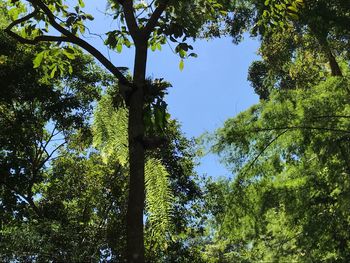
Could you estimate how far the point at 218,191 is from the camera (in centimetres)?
735

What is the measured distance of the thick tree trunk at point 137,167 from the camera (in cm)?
255

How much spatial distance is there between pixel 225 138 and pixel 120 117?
344cm

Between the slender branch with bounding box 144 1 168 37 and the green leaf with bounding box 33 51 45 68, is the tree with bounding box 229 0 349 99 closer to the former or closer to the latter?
the slender branch with bounding box 144 1 168 37

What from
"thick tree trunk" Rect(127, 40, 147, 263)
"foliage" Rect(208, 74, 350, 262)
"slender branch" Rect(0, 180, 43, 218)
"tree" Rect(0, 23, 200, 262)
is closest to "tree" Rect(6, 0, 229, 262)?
"thick tree trunk" Rect(127, 40, 147, 263)

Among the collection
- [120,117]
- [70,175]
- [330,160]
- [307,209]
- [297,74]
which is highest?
[297,74]

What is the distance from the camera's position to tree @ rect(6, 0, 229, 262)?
2.70 metres

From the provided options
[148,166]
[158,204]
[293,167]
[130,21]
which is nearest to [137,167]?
[158,204]

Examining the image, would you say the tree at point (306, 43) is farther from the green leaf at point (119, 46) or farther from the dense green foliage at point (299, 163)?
Result: the green leaf at point (119, 46)

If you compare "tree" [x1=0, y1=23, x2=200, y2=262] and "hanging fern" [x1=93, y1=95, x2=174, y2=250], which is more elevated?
"tree" [x1=0, y1=23, x2=200, y2=262]

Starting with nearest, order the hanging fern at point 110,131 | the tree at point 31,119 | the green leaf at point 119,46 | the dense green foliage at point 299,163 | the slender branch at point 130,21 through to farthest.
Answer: the slender branch at point 130,21 → the hanging fern at point 110,131 → the green leaf at point 119,46 → the dense green foliage at point 299,163 → the tree at point 31,119

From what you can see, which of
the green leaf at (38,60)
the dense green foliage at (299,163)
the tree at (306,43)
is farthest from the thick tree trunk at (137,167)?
→ the tree at (306,43)

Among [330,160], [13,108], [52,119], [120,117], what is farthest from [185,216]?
[120,117]

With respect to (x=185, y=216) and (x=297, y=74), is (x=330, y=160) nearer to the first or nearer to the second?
(x=297, y=74)

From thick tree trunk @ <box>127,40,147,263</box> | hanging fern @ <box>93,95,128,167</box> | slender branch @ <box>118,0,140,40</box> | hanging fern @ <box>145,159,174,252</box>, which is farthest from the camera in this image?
hanging fern @ <box>93,95,128,167</box>
